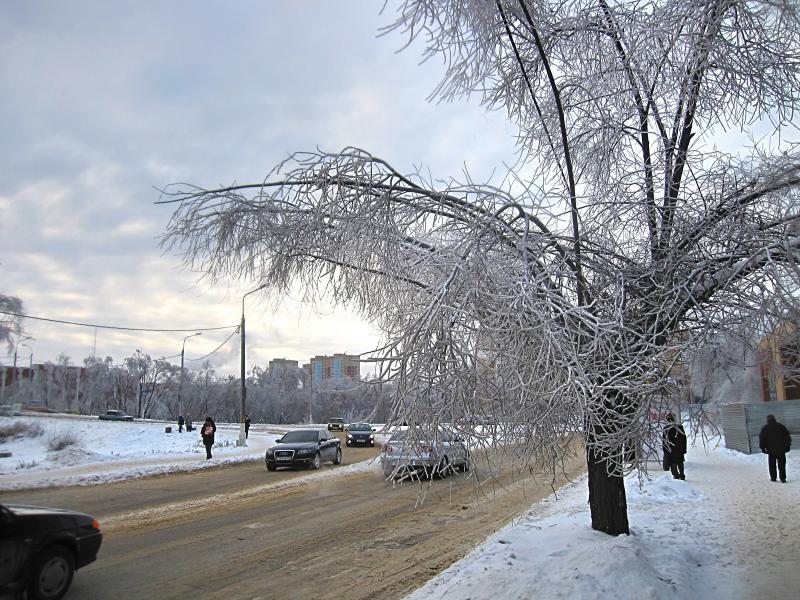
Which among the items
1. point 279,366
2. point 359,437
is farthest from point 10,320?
point 279,366

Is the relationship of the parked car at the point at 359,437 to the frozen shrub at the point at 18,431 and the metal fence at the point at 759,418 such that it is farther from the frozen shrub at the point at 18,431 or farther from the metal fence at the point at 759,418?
the metal fence at the point at 759,418

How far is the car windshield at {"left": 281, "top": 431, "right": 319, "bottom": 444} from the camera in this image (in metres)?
20.6

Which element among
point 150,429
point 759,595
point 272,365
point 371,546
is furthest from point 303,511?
point 272,365

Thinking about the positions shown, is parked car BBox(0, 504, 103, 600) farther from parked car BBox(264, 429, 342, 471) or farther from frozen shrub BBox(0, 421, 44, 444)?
frozen shrub BBox(0, 421, 44, 444)

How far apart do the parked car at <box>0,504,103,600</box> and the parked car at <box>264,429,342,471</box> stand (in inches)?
507

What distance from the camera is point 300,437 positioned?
68.4 ft

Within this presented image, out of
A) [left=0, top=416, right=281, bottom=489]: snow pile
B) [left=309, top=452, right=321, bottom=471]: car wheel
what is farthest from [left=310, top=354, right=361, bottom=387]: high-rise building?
[left=0, top=416, right=281, bottom=489]: snow pile

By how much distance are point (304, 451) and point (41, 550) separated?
1387 centimetres

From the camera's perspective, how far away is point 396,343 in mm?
4039

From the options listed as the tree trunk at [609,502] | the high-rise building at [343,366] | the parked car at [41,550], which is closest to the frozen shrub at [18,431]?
the high-rise building at [343,366]

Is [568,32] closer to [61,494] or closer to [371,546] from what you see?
[371,546]

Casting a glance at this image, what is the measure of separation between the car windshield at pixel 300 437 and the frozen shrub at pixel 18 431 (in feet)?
61.1

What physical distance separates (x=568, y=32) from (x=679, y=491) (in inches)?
346

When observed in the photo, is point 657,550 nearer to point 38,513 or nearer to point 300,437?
point 38,513
